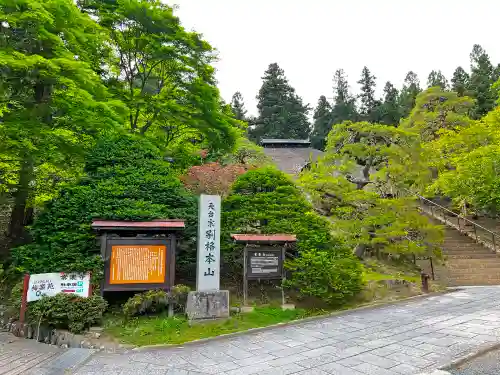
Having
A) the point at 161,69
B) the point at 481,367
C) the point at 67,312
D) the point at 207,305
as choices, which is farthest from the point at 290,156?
the point at 481,367

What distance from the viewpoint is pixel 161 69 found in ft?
43.3

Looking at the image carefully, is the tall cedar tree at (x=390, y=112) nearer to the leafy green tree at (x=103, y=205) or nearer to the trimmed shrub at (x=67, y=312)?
the leafy green tree at (x=103, y=205)

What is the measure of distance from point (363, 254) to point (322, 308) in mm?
5194

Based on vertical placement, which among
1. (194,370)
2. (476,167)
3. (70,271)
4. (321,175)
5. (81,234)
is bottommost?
(194,370)

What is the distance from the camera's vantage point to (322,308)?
9117mm

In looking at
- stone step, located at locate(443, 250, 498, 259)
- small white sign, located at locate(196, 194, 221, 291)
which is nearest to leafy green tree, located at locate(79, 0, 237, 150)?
small white sign, located at locate(196, 194, 221, 291)

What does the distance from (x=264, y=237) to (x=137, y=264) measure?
346cm

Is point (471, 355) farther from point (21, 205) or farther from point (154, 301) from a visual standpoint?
point (21, 205)

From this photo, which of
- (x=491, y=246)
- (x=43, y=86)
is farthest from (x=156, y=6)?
(x=491, y=246)

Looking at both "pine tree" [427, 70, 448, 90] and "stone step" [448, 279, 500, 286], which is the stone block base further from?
"pine tree" [427, 70, 448, 90]

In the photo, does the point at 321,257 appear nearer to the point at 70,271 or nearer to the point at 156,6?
the point at 70,271

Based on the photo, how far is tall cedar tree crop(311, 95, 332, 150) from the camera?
149 ft

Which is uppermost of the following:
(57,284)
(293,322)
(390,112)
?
(390,112)

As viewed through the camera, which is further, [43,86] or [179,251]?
[43,86]
